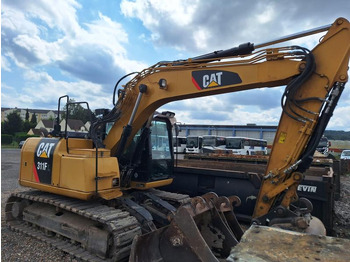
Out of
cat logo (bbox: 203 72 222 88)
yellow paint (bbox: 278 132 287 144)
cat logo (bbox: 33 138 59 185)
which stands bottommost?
cat logo (bbox: 33 138 59 185)

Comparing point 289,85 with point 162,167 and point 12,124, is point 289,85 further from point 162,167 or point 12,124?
point 12,124

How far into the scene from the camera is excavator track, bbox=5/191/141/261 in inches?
176

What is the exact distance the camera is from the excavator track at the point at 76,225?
4.47 m

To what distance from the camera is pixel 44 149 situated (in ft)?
18.9

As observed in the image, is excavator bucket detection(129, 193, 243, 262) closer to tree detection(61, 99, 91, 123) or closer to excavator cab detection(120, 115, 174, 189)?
excavator cab detection(120, 115, 174, 189)

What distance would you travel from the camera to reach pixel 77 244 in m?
5.06

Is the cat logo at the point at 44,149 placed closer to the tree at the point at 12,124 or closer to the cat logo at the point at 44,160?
the cat logo at the point at 44,160

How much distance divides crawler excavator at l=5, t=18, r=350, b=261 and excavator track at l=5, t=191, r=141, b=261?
0.02m

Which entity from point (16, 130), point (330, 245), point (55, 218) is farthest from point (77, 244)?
point (16, 130)

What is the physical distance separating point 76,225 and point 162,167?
2.06 meters

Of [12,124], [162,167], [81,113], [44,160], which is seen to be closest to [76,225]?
[44,160]

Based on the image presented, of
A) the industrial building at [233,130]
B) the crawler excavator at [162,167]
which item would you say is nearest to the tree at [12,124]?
the industrial building at [233,130]

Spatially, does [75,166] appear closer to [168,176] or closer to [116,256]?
[116,256]

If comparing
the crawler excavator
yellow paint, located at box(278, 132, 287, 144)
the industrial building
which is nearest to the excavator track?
the crawler excavator
